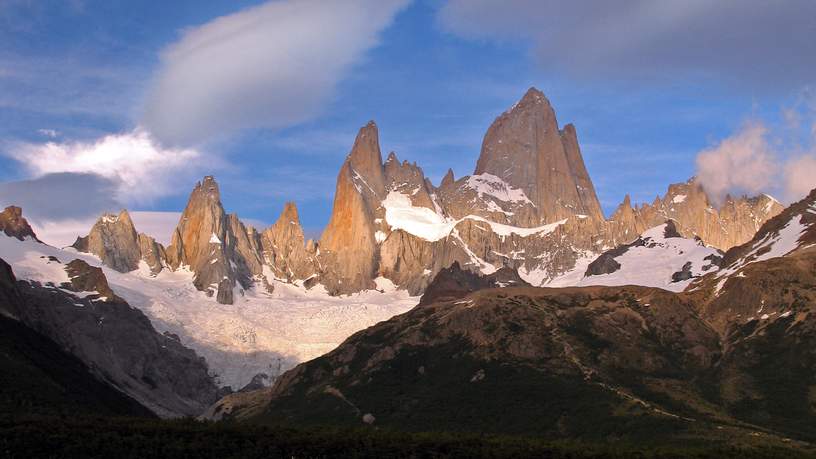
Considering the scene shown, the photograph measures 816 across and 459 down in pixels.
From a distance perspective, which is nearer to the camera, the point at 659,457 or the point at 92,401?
the point at 659,457

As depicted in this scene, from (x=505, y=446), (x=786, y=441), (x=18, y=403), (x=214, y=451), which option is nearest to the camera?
(x=214, y=451)

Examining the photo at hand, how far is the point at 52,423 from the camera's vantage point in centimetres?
13625

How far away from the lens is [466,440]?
146375mm

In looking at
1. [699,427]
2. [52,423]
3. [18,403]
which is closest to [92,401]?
[18,403]

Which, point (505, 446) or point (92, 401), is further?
point (92, 401)

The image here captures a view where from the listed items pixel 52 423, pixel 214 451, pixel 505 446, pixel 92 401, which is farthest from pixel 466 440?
pixel 92 401

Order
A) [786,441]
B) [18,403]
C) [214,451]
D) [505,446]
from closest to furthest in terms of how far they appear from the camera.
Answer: [214,451]
[505,446]
[18,403]
[786,441]

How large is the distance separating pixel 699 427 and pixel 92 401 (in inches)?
3833

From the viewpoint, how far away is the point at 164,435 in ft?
451

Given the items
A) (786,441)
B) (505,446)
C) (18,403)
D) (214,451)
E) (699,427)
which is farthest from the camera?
(699,427)

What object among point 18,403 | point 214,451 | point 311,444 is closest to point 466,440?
point 311,444

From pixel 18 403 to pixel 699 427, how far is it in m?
103

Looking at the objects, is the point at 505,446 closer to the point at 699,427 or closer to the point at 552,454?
the point at 552,454

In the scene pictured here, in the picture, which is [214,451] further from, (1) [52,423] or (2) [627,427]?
(2) [627,427]
